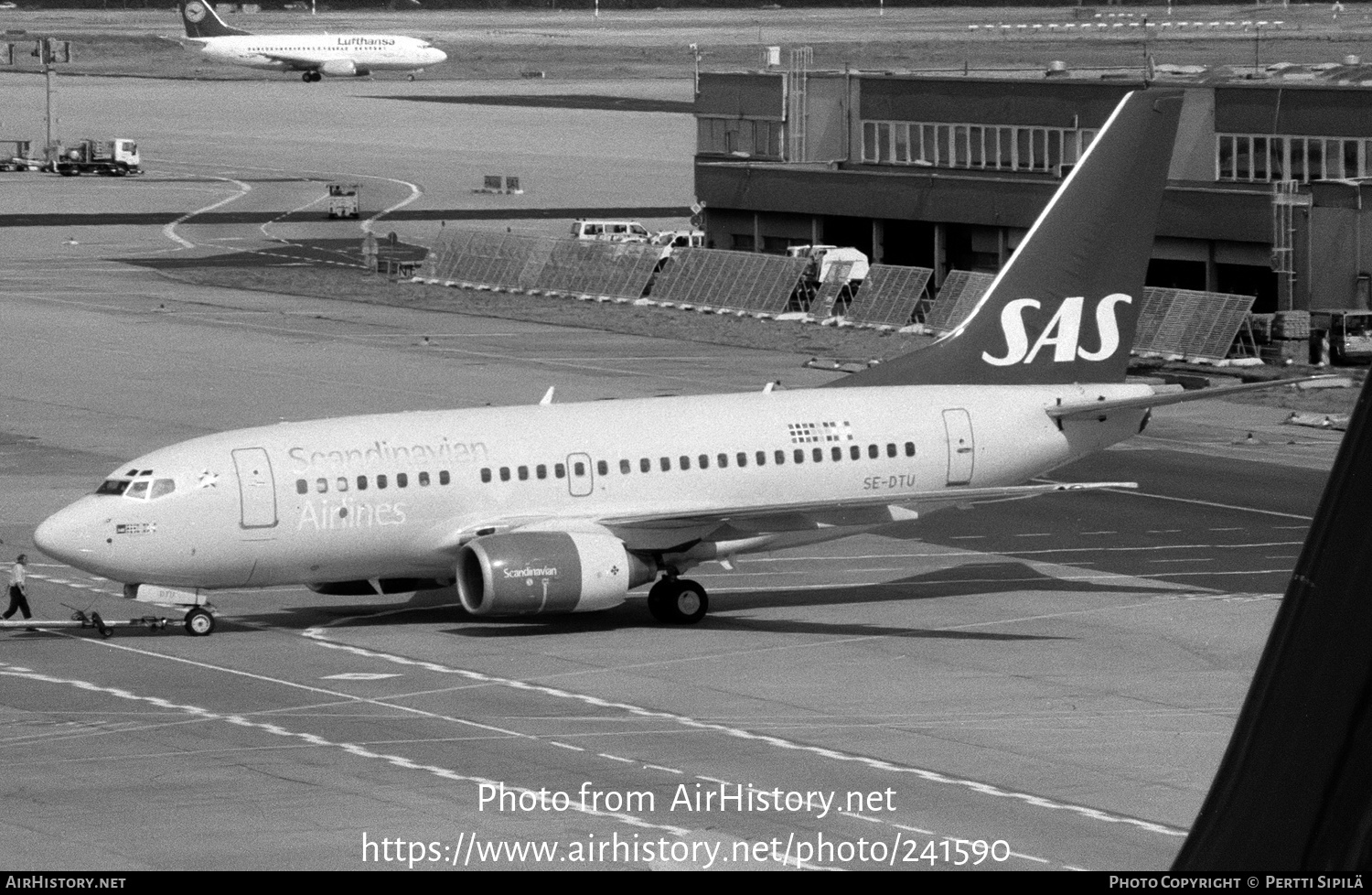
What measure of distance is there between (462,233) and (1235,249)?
44.3 m

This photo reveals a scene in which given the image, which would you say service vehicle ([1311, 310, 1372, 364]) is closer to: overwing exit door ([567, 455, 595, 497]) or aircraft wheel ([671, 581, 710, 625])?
aircraft wheel ([671, 581, 710, 625])

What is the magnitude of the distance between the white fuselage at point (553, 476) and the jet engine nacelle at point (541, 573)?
1.05m

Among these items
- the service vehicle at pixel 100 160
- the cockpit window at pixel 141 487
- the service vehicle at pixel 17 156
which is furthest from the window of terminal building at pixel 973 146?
the service vehicle at pixel 17 156

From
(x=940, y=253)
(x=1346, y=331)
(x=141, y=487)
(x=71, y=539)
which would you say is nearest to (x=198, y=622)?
(x=141, y=487)

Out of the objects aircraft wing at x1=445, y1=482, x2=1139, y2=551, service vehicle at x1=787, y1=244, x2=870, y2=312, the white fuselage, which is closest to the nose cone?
A: the white fuselage

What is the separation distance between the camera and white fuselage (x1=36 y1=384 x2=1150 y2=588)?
40281 millimetres

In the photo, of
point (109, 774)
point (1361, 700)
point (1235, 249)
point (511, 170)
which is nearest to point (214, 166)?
point (511, 170)

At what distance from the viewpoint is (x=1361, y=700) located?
339 inches

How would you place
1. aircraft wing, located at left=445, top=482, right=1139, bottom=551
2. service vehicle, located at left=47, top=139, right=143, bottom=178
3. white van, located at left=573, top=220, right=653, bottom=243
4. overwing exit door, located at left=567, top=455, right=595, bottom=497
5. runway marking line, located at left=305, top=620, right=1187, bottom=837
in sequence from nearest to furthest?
runway marking line, located at left=305, top=620, right=1187, bottom=837 → aircraft wing, located at left=445, top=482, right=1139, bottom=551 → overwing exit door, located at left=567, top=455, right=595, bottom=497 → white van, located at left=573, top=220, right=653, bottom=243 → service vehicle, located at left=47, top=139, right=143, bottom=178

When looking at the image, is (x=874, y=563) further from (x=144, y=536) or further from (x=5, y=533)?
(x=5, y=533)

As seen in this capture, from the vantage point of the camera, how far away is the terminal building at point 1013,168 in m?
82.2

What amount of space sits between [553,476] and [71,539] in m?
9.11

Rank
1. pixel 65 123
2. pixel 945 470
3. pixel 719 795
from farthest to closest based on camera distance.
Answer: pixel 65 123 → pixel 945 470 → pixel 719 795

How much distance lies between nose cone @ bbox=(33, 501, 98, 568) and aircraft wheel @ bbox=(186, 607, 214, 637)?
8.35 feet
